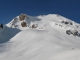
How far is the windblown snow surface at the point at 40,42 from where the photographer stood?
37.9 feet

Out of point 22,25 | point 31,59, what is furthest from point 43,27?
point 31,59

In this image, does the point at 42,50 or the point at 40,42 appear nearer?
the point at 42,50

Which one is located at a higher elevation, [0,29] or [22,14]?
[22,14]

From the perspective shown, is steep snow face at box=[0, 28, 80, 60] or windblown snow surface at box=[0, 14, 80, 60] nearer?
steep snow face at box=[0, 28, 80, 60]

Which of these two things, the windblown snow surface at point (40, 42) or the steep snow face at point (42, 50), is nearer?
the steep snow face at point (42, 50)

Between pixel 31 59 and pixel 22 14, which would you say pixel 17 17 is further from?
pixel 31 59

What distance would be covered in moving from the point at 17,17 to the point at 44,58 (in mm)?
28553

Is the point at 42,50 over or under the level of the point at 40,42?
under

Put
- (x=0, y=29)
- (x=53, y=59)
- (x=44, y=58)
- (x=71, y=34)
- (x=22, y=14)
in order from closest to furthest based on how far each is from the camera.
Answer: (x=53, y=59) < (x=44, y=58) < (x=71, y=34) < (x=0, y=29) < (x=22, y=14)

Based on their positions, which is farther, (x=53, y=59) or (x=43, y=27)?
(x=43, y=27)

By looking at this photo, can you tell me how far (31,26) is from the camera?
115 feet

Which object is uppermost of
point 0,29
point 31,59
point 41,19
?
point 41,19

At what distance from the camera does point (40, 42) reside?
18016 mm

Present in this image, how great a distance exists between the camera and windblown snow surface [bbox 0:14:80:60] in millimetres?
11547
